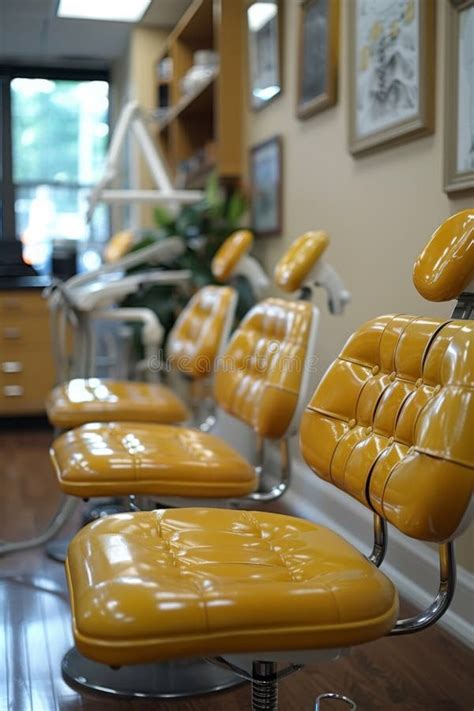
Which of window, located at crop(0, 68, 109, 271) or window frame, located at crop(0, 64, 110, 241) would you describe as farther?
window, located at crop(0, 68, 109, 271)

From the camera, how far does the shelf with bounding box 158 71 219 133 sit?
4293 mm

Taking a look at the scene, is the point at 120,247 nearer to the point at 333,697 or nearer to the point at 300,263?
the point at 300,263

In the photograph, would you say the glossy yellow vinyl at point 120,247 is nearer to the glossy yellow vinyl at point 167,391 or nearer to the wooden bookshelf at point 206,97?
the wooden bookshelf at point 206,97

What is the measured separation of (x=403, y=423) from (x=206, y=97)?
3387mm

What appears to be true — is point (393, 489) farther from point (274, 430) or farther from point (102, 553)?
point (274, 430)

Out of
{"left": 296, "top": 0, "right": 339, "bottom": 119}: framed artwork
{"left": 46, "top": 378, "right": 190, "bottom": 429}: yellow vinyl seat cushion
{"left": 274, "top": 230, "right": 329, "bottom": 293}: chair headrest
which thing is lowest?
{"left": 46, "top": 378, "right": 190, "bottom": 429}: yellow vinyl seat cushion

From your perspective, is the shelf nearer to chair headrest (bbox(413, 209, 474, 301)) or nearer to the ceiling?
the ceiling

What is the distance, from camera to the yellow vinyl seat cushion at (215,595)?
1.18m

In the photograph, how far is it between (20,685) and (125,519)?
0.69 m

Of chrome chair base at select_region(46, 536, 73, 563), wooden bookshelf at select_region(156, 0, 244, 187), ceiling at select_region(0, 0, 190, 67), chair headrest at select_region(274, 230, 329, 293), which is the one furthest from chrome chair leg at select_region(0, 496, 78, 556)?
ceiling at select_region(0, 0, 190, 67)

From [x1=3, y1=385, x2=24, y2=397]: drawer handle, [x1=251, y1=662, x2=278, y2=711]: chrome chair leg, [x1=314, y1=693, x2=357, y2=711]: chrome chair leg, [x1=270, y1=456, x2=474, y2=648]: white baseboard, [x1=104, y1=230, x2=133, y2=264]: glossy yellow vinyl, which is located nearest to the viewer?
[x1=251, y1=662, x2=278, y2=711]: chrome chair leg

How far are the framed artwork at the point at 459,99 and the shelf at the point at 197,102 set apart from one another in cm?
202

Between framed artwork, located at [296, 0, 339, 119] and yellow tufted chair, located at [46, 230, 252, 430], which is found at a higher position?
framed artwork, located at [296, 0, 339, 119]

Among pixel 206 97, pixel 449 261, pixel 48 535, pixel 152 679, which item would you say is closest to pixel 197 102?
pixel 206 97
